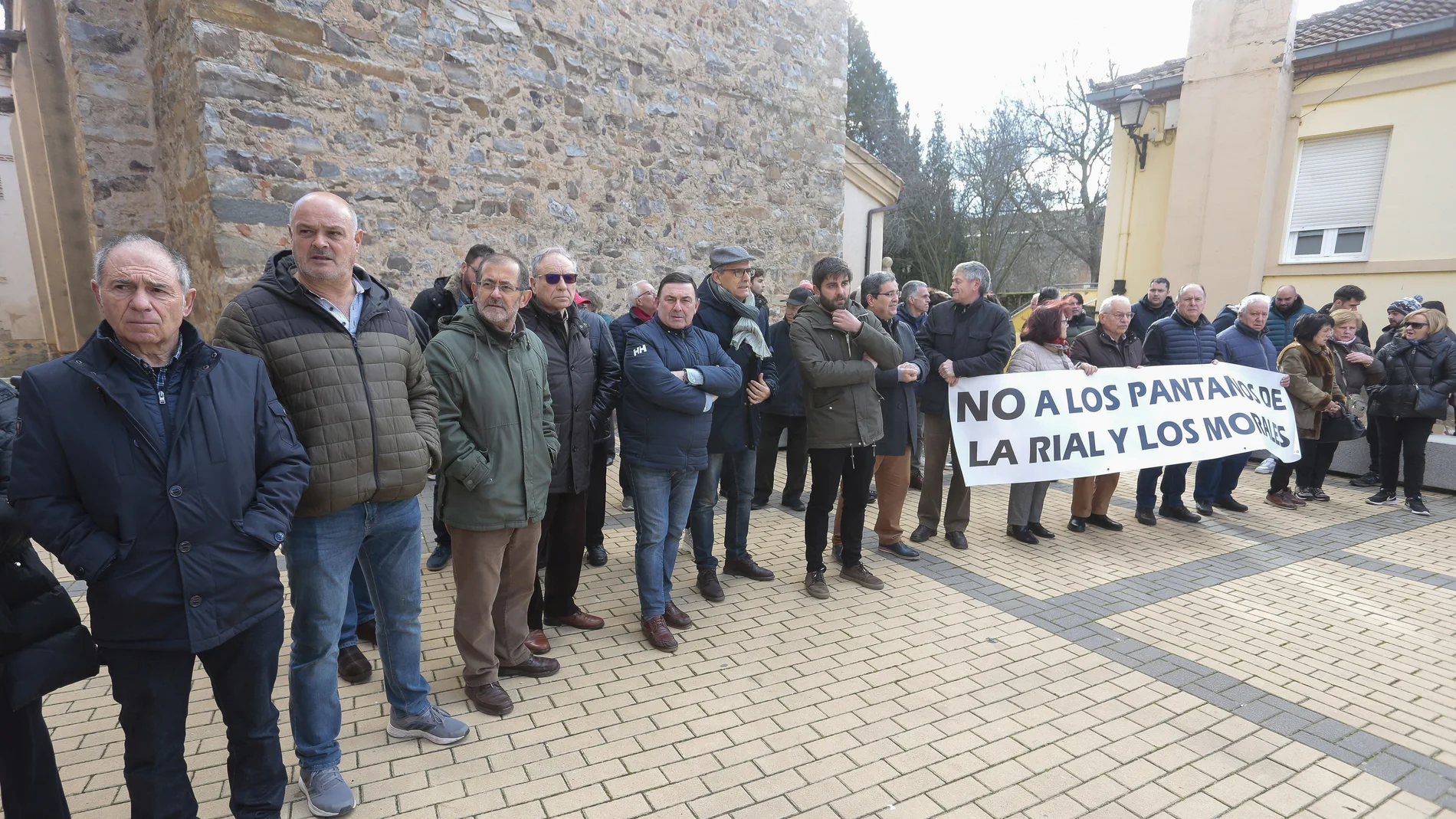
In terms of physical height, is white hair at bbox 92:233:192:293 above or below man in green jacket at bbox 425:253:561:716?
above

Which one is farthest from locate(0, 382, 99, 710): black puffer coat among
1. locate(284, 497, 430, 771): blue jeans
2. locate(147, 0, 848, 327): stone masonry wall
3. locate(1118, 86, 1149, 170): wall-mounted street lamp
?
locate(1118, 86, 1149, 170): wall-mounted street lamp

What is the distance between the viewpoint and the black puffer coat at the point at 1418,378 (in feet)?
20.8

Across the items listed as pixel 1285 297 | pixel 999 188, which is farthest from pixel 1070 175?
pixel 1285 297

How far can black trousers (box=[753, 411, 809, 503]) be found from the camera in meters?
5.95

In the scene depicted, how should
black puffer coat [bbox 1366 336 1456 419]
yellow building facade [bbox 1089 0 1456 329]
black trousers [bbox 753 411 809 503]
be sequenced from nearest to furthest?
black trousers [bbox 753 411 809 503], black puffer coat [bbox 1366 336 1456 419], yellow building facade [bbox 1089 0 1456 329]

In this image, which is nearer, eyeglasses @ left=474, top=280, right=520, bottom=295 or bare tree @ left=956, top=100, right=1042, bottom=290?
eyeglasses @ left=474, top=280, right=520, bottom=295

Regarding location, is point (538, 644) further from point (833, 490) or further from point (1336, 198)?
point (1336, 198)

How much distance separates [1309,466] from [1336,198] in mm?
7587

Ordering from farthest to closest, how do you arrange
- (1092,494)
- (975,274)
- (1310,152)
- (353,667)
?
1. (1310,152)
2. (1092,494)
3. (975,274)
4. (353,667)

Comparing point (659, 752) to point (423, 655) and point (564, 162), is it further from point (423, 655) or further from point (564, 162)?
point (564, 162)

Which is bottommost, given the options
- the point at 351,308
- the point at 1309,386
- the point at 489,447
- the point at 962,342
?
the point at 1309,386

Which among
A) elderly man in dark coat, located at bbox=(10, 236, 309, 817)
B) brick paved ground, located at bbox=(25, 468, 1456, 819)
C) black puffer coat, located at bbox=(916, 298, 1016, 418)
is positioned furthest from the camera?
black puffer coat, located at bbox=(916, 298, 1016, 418)

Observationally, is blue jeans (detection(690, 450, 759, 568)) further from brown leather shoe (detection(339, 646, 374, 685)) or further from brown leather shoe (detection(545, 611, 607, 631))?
brown leather shoe (detection(339, 646, 374, 685))

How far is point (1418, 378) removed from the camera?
6430mm
